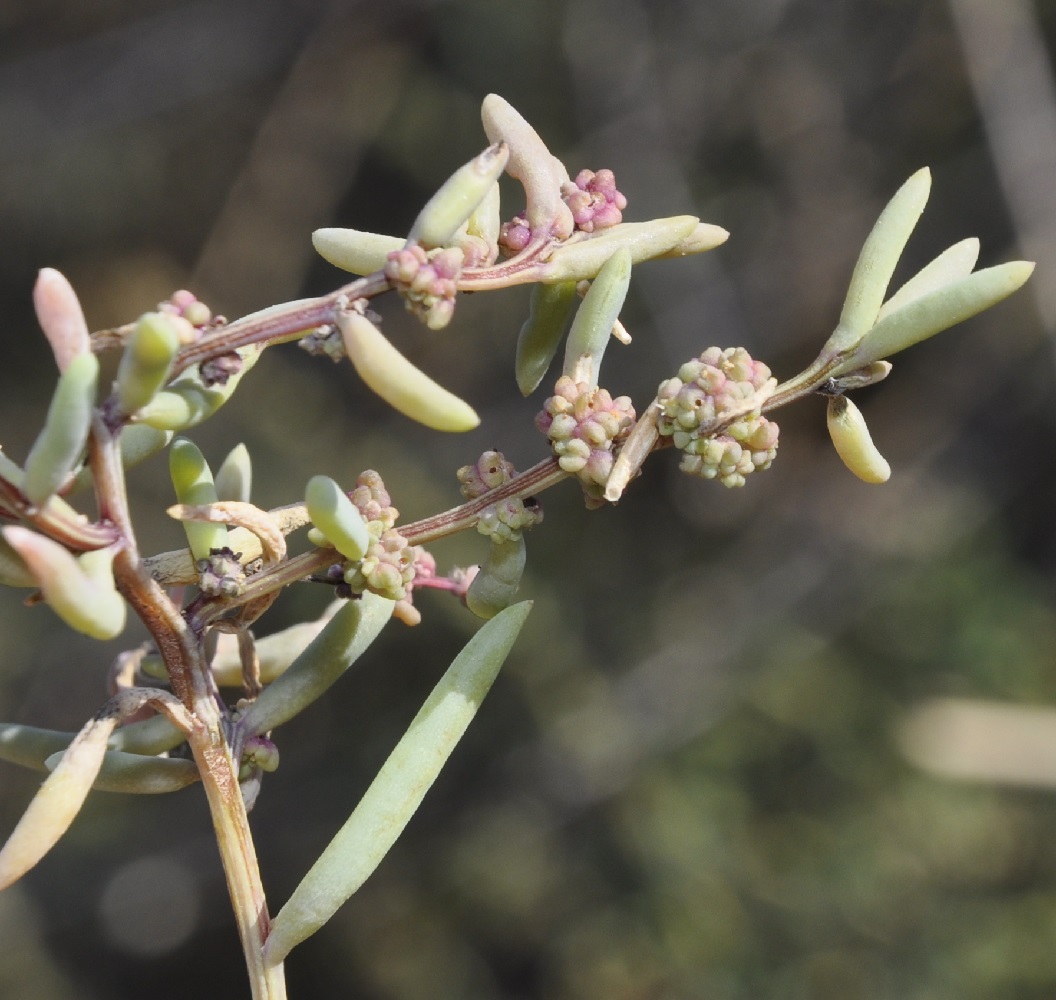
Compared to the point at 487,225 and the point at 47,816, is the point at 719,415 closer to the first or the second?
the point at 487,225

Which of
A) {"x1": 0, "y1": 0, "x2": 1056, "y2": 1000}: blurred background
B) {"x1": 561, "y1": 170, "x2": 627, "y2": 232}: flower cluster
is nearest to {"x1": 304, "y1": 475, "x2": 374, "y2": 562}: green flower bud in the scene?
{"x1": 561, "y1": 170, "x2": 627, "y2": 232}: flower cluster

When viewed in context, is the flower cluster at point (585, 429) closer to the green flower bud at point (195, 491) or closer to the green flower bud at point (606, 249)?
the green flower bud at point (606, 249)

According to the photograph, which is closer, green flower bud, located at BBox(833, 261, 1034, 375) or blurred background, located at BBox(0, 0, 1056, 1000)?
green flower bud, located at BBox(833, 261, 1034, 375)

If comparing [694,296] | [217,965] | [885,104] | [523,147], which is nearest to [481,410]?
[694,296]

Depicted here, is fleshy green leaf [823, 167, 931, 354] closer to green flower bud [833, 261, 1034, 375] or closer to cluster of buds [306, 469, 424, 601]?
green flower bud [833, 261, 1034, 375]

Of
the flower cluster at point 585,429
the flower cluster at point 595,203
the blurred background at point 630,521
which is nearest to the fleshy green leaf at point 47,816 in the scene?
the flower cluster at point 585,429

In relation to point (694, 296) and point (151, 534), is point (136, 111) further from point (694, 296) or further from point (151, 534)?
point (694, 296)
